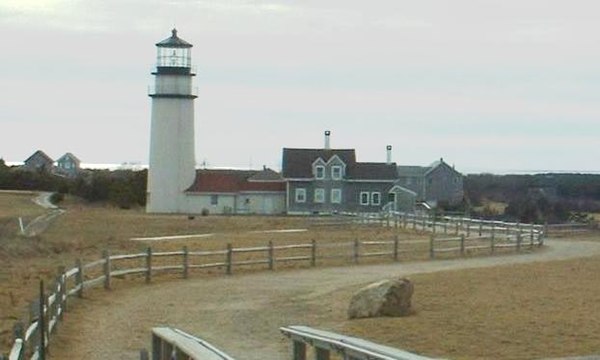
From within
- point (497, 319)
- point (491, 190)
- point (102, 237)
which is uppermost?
point (491, 190)

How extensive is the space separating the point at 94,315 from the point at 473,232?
32.7 m

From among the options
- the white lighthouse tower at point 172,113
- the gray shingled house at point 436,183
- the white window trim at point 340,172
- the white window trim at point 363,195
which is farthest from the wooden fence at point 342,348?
the gray shingled house at point 436,183

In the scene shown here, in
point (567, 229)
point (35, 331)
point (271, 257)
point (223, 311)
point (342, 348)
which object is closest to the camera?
point (342, 348)

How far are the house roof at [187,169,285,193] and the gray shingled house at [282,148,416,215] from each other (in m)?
1.57

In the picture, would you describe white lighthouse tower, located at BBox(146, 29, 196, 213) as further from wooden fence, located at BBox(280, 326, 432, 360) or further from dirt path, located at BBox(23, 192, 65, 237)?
wooden fence, located at BBox(280, 326, 432, 360)

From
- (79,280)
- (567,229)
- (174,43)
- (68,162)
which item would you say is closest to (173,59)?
(174,43)

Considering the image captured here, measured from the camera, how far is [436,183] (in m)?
101

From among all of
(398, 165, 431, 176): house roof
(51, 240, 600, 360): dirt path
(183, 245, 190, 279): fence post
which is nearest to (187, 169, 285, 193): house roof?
(398, 165, 431, 176): house roof

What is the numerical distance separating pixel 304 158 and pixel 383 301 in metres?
64.8

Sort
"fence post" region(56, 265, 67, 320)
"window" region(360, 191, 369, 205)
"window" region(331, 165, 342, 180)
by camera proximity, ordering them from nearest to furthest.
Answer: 1. "fence post" region(56, 265, 67, 320)
2. "window" region(331, 165, 342, 180)
3. "window" region(360, 191, 369, 205)

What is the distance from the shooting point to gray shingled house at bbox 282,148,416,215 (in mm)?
85312

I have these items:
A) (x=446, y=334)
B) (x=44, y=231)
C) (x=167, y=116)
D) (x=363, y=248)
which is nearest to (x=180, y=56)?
(x=167, y=116)

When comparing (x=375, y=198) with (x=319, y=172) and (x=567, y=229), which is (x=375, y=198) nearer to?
(x=319, y=172)

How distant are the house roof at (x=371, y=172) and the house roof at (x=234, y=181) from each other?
4.67 metres
